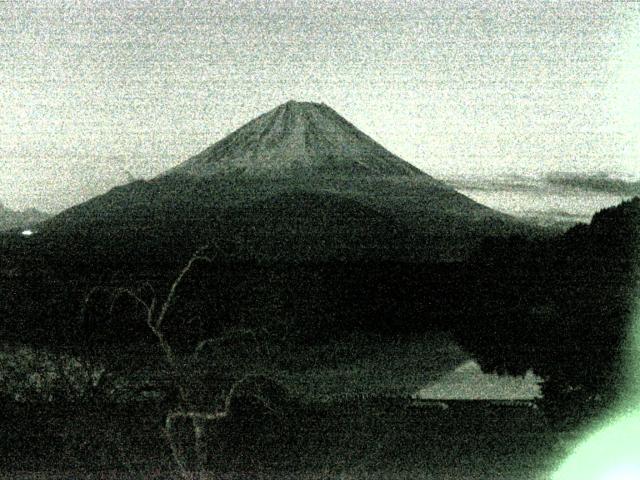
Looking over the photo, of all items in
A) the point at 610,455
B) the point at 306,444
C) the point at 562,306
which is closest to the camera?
the point at 610,455

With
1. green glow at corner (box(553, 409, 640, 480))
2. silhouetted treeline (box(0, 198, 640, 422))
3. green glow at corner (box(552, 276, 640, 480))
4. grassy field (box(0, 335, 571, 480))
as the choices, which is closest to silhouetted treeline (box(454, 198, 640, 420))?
silhouetted treeline (box(0, 198, 640, 422))

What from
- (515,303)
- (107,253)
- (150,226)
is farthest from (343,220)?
(515,303)

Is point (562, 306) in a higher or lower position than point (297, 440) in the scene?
higher

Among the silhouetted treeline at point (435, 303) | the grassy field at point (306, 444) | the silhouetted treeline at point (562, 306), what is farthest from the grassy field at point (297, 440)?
the silhouetted treeline at point (435, 303)

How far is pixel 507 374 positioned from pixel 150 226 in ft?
474

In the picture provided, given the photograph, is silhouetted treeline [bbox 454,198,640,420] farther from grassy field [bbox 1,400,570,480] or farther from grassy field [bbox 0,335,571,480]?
grassy field [bbox 1,400,570,480]

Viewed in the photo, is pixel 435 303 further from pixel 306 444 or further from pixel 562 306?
pixel 306 444

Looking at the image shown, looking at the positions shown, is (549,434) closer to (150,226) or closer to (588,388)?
(588,388)

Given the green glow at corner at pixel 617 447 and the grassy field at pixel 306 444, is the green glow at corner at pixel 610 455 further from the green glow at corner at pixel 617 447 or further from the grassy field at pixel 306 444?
the grassy field at pixel 306 444

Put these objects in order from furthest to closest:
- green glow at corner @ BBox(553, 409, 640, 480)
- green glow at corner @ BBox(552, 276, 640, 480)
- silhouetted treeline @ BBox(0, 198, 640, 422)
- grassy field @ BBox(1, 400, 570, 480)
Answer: silhouetted treeline @ BBox(0, 198, 640, 422)
grassy field @ BBox(1, 400, 570, 480)
green glow at corner @ BBox(552, 276, 640, 480)
green glow at corner @ BBox(553, 409, 640, 480)

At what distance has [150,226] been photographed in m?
176

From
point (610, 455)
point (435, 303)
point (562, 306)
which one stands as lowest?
point (435, 303)

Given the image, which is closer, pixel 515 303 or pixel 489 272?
pixel 515 303

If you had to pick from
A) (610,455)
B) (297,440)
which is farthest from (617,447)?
(297,440)
